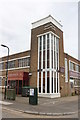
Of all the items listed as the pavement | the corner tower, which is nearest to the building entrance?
the corner tower

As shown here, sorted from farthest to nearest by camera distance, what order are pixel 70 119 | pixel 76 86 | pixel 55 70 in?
1. pixel 76 86
2. pixel 55 70
3. pixel 70 119

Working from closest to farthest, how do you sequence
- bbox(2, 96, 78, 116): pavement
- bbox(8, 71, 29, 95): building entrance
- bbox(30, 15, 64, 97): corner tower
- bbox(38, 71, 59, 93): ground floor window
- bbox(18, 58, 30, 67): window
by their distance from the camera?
bbox(2, 96, 78, 116): pavement
bbox(38, 71, 59, 93): ground floor window
bbox(30, 15, 64, 97): corner tower
bbox(8, 71, 29, 95): building entrance
bbox(18, 58, 30, 67): window

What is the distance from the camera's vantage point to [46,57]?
2508cm

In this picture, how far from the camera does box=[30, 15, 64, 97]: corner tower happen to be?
79.2 feet

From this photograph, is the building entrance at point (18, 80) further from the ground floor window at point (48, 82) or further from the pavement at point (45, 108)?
the pavement at point (45, 108)

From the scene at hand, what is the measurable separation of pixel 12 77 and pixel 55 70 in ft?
27.6

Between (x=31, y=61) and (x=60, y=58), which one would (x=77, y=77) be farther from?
(x=31, y=61)

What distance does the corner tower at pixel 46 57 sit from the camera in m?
24.1

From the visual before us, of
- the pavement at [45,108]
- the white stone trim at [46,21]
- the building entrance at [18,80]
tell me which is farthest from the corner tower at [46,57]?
the pavement at [45,108]

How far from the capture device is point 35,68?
2623 cm

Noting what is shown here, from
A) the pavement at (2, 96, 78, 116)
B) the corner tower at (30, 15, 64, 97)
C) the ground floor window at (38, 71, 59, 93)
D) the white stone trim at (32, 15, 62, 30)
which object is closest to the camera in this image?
the pavement at (2, 96, 78, 116)

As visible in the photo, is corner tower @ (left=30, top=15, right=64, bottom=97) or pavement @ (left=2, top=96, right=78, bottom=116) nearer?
pavement @ (left=2, top=96, right=78, bottom=116)

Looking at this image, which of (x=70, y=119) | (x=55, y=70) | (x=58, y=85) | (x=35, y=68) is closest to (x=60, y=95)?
(x=58, y=85)

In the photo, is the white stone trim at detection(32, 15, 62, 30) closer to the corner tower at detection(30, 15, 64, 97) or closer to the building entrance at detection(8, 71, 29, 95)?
the corner tower at detection(30, 15, 64, 97)
